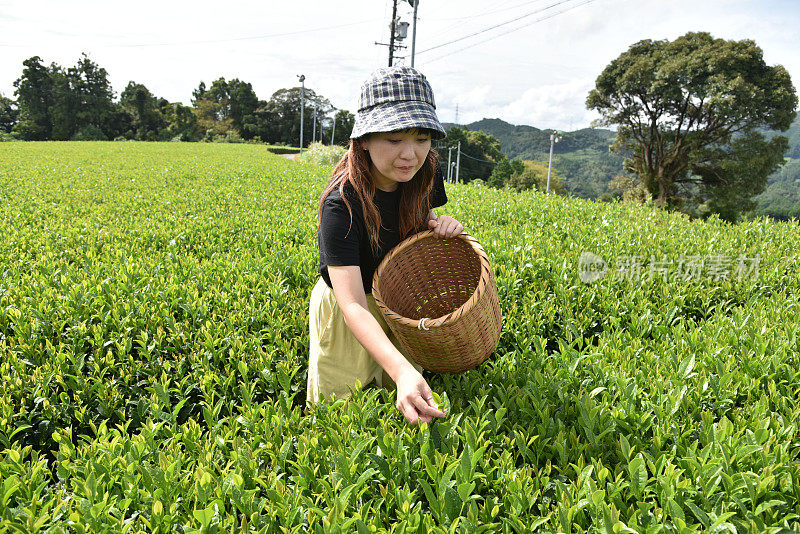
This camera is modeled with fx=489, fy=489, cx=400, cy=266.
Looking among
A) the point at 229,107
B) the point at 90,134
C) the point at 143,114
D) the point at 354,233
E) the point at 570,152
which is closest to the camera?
the point at 354,233

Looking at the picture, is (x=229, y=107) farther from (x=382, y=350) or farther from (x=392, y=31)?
(x=382, y=350)

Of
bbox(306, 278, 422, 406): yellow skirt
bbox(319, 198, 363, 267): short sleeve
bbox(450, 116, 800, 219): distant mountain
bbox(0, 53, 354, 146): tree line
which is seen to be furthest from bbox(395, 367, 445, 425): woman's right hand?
bbox(450, 116, 800, 219): distant mountain

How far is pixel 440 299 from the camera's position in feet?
9.03

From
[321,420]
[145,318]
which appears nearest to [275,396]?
[321,420]

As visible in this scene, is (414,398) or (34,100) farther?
(34,100)

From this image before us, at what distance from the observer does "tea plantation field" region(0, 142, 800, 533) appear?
148 cm

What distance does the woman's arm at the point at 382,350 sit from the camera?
Result: 5.01ft

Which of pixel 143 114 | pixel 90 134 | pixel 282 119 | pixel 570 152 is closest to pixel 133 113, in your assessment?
pixel 143 114

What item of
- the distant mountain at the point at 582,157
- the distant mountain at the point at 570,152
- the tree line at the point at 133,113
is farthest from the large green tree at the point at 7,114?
the distant mountain at the point at 570,152

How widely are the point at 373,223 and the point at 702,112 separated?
2618 centimetres

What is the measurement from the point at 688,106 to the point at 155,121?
5630 cm

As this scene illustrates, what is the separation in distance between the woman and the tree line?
58.1 metres

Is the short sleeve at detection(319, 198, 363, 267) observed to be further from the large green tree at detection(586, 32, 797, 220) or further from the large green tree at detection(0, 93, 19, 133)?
the large green tree at detection(0, 93, 19, 133)

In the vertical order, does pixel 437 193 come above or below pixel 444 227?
above
